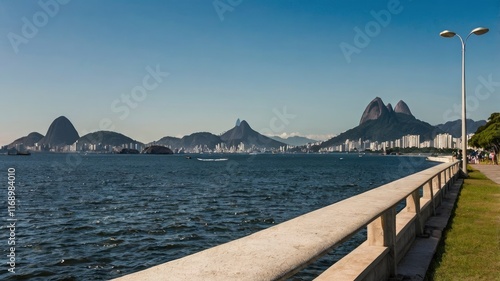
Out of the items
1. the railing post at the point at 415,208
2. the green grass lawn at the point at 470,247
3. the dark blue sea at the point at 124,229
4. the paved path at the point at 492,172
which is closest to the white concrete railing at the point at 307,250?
the green grass lawn at the point at 470,247

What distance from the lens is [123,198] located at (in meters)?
37.2

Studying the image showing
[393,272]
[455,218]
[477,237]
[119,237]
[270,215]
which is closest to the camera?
[393,272]

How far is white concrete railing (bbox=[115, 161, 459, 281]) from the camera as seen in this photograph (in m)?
2.55

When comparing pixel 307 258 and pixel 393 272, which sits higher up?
pixel 307 258

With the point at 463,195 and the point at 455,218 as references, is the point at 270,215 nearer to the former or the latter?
the point at 463,195

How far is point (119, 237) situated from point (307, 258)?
57.5 ft

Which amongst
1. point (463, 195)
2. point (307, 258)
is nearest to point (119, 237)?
point (463, 195)

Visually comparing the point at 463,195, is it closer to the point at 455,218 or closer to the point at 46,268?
the point at 455,218

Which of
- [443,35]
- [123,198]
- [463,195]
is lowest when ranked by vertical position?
[123,198]

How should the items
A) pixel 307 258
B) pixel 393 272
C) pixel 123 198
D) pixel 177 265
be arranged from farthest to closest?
1. pixel 123 198
2. pixel 393 272
3. pixel 307 258
4. pixel 177 265

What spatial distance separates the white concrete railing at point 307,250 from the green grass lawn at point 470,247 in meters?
0.75

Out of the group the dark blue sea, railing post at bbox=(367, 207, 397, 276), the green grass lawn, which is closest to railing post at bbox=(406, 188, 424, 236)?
the green grass lawn

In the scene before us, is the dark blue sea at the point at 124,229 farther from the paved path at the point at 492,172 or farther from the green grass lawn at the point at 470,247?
the paved path at the point at 492,172

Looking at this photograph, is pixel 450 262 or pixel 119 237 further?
pixel 119 237
